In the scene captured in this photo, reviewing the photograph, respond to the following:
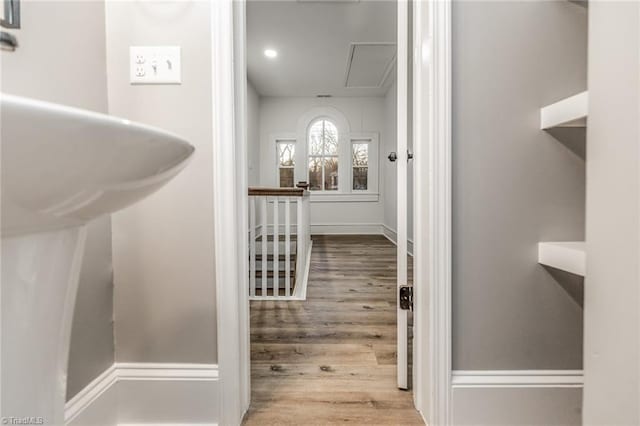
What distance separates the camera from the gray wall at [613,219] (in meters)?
0.55

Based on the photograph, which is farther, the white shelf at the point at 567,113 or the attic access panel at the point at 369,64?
the attic access panel at the point at 369,64

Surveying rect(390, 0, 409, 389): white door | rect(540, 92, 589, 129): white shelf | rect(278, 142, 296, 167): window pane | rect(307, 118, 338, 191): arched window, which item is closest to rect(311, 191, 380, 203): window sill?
rect(307, 118, 338, 191): arched window

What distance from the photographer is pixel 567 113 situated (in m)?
0.96

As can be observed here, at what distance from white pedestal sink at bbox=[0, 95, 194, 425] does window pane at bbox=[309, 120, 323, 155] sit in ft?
19.4

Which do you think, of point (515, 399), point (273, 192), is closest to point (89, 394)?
point (515, 399)

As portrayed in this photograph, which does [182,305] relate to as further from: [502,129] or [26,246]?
[502,129]

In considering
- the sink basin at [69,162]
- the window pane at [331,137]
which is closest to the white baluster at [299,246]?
the sink basin at [69,162]

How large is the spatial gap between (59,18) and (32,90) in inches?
9.3

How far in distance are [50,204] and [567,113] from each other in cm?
118

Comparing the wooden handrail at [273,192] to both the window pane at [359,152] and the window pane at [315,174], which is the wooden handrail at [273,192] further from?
the window pane at [359,152]

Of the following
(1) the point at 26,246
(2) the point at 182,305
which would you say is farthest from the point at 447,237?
(1) the point at 26,246

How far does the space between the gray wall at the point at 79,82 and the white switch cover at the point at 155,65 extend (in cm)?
9

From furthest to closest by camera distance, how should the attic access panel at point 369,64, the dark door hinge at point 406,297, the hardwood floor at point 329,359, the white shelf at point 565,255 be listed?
the attic access panel at point 369,64 → the dark door hinge at point 406,297 → the hardwood floor at point 329,359 → the white shelf at point 565,255

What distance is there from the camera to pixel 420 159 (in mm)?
1195
